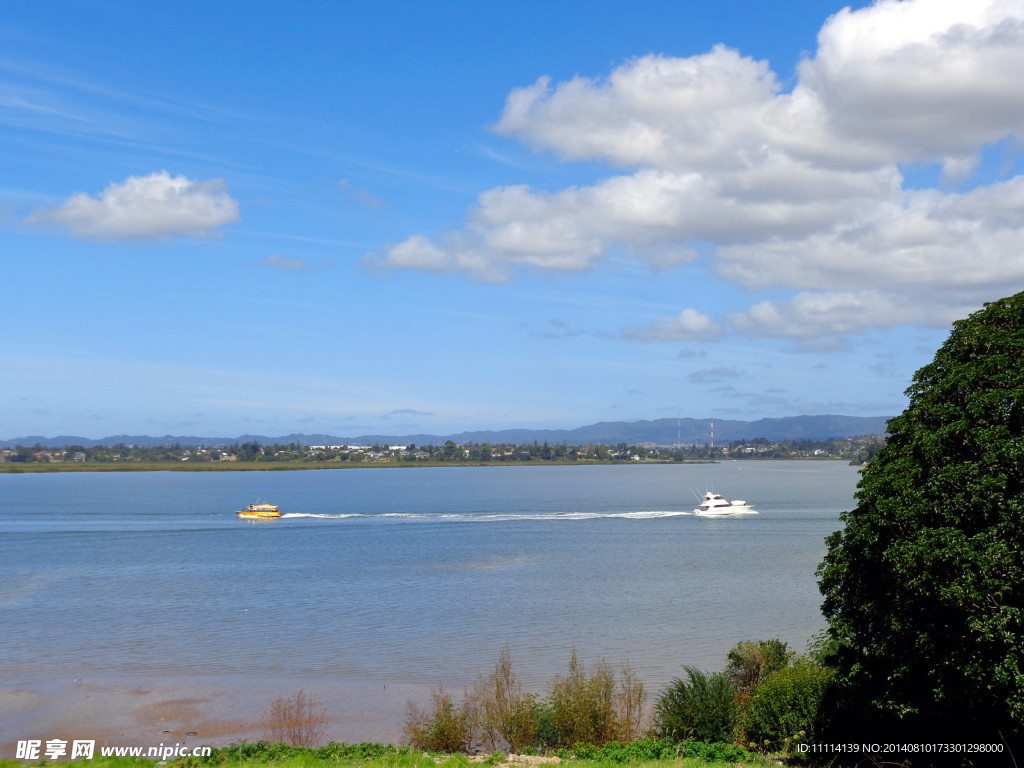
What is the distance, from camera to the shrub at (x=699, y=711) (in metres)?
21.2

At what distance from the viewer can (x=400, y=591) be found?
5022 centimetres

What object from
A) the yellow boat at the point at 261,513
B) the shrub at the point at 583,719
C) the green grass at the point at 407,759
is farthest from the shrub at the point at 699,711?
the yellow boat at the point at 261,513

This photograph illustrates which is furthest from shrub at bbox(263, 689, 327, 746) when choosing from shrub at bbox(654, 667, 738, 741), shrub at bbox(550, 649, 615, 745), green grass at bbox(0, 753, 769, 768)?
shrub at bbox(654, 667, 738, 741)

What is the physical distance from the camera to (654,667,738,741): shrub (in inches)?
834

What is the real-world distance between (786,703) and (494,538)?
190 feet

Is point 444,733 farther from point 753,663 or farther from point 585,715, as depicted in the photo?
point 753,663

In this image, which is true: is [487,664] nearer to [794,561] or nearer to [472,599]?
[472,599]

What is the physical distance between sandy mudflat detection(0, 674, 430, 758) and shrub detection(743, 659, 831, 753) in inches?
379

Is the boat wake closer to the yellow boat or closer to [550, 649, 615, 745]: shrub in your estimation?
the yellow boat

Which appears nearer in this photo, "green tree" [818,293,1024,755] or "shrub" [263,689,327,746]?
"green tree" [818,293,1024,755]

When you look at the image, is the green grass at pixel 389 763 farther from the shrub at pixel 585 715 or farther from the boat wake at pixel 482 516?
the boat wake at pixel 482 516

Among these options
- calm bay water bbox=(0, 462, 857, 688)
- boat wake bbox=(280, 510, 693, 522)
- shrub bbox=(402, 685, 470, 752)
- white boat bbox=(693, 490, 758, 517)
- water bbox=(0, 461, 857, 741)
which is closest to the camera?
shrub bbox=(402, 685, 470, 752)

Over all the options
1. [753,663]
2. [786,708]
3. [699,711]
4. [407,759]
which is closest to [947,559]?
[786,708]

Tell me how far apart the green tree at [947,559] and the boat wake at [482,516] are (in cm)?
7759
